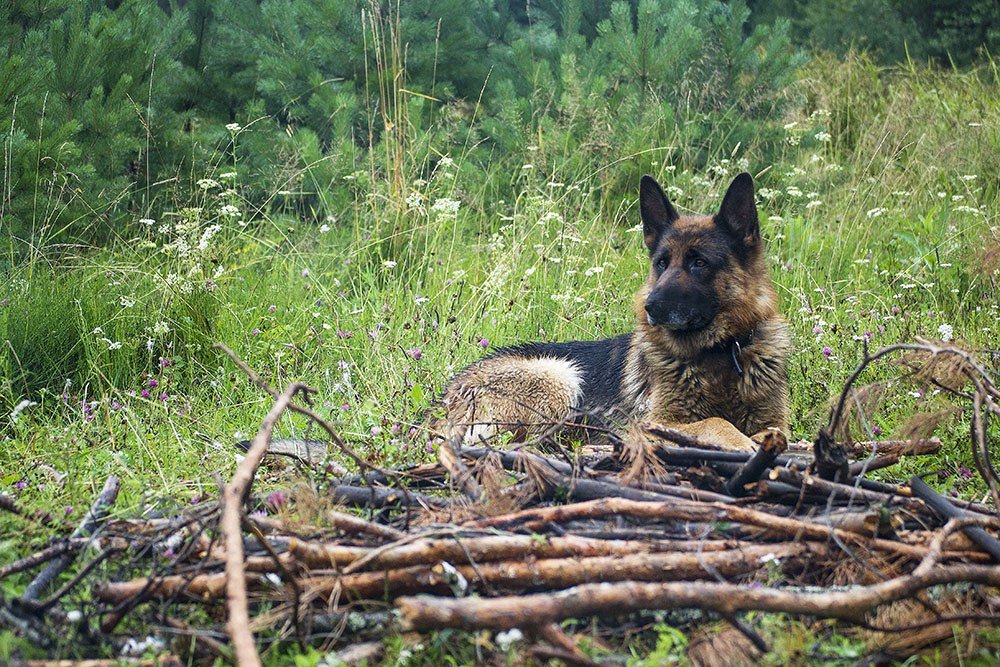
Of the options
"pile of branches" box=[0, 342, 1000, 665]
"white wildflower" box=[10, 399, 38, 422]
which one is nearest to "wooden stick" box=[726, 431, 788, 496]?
"pile of branches" box=[0, 342, 1000, 665]

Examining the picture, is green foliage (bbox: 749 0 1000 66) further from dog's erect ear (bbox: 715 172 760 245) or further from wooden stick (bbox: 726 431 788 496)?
wooden stick (bbox: 726 431 788 496)

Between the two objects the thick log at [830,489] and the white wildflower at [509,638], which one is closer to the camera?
the white wildflower at [509,638]

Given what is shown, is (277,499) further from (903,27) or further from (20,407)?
(903,27)

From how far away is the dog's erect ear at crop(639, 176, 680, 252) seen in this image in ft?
16.6

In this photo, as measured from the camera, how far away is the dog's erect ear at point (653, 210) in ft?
16.6

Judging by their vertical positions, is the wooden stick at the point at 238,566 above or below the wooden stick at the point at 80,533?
above

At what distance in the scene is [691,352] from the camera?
189 inches

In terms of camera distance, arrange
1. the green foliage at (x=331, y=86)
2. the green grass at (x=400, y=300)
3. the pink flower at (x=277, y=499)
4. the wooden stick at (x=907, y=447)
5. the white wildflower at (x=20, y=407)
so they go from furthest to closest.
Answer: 1. the green foliage at (x=331, y=86)
2. the green grass at (x=400, y=300)
3. the white wildflower at (x=20, y=407)
4. the wooden stick at (x=907, y=447)
5. the pink flower at (x=277, y=499)

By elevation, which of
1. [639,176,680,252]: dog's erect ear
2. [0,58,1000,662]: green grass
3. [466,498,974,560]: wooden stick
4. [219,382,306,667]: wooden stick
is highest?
[639,176,680,252]: dog's erect ear

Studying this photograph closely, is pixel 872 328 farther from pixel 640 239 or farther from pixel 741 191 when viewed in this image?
pixel 640 239

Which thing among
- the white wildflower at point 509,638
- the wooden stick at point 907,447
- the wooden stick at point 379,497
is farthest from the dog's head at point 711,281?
the white wildflower at point 509,638

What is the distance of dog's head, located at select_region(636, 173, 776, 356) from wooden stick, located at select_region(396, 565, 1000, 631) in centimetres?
241

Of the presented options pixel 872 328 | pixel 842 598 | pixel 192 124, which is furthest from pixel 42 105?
pixel 842 598

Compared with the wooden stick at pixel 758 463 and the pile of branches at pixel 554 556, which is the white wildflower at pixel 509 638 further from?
the wooden stick at pixel 758 463
